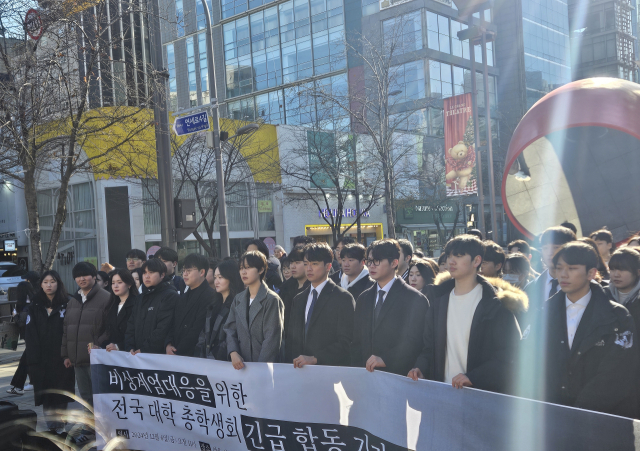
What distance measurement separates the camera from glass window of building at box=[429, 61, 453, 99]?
36.2 m

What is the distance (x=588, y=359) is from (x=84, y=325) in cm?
510

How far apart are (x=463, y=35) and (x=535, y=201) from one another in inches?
240

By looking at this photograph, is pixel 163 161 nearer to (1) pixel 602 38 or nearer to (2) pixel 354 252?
(2) pixel 354 252

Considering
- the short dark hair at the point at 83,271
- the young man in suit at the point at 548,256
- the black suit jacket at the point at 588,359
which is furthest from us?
the short dark hair at the point at 83,271

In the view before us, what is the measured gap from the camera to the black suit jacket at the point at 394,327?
4.32m

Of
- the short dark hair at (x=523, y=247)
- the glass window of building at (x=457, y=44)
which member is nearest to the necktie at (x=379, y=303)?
the short dark hair at (x=523, y=247)

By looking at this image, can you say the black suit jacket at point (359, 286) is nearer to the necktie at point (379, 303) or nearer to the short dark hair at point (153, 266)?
the necktie at point (379, 303)

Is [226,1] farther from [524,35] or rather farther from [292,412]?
[292,412]

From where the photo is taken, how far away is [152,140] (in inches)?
680

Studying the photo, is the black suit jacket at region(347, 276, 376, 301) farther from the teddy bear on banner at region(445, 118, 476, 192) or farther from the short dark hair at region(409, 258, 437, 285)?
the teddy bear on banner at region(445, 118, 476, 192)

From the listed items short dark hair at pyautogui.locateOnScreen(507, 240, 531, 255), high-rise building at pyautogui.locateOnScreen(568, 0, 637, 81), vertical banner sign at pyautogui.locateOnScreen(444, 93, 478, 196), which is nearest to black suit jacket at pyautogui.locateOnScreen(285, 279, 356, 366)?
short dark hair at pyautogui.locateOnScreen(507, 240, 531, 255)

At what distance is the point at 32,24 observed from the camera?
→ 35.0 feet

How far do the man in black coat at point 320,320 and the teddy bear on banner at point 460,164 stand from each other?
1408cm

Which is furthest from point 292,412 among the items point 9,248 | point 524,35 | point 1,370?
point 524,35
